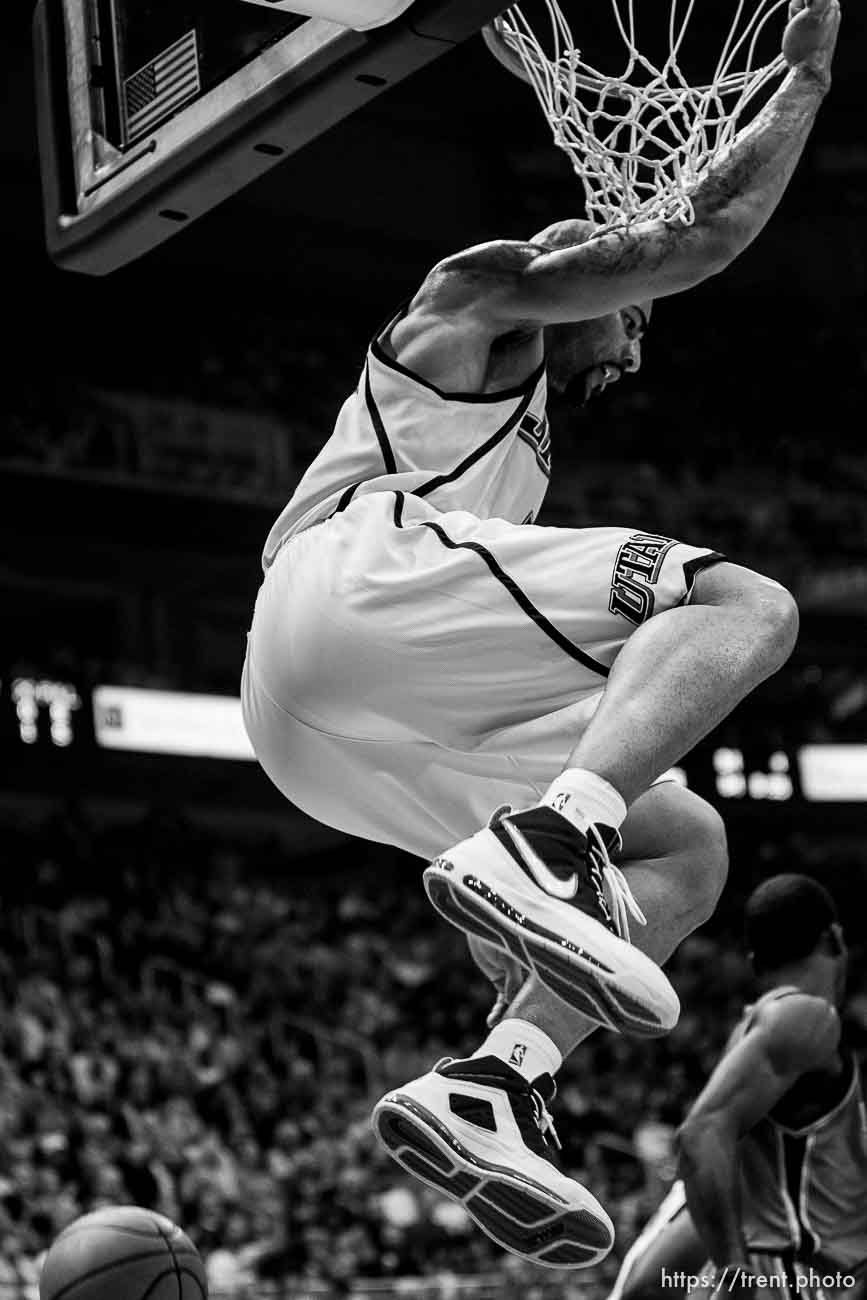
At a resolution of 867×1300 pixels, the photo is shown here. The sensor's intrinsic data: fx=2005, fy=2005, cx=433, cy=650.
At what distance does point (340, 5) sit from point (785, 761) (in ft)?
63.8

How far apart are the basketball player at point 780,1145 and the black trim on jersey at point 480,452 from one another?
179 cm

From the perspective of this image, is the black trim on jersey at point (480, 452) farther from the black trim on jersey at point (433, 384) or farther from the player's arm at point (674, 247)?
the player's arm at point (674, 247)

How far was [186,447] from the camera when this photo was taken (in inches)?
788

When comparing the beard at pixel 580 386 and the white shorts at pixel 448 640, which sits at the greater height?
the beard at pixel 580 386

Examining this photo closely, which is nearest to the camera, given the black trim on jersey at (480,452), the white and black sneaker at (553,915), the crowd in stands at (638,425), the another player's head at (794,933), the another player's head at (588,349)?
the white and black sneaker at (553,915)

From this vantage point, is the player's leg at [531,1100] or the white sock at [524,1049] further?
the white sock at [524,1049]

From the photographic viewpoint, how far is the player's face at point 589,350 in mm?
4336

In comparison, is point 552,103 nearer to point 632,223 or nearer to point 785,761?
point 632,223

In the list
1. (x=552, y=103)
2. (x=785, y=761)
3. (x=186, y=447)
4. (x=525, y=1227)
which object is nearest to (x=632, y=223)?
(x=552, y=103)

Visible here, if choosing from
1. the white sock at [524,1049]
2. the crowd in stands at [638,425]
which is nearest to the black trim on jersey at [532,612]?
the white sock at [524,1049]

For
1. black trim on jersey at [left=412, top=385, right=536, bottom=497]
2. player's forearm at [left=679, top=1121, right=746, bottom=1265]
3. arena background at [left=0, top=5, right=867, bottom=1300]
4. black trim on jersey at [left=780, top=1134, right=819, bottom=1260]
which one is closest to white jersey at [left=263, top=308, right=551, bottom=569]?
black trim on jersey at [left=412, top=385, right=536, bottom=497]

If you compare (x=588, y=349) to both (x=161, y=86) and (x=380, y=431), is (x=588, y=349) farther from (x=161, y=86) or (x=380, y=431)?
(x=161, y=86)

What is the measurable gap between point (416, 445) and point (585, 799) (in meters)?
0.96

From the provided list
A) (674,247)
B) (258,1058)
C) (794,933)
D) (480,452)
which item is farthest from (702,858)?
(258,1058)
